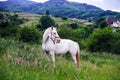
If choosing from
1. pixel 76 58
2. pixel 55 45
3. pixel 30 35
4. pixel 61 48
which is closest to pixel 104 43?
pixel 30 35

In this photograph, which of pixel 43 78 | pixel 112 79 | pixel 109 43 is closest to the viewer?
pixel 43 78

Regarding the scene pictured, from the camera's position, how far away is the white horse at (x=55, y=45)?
36.1 ft

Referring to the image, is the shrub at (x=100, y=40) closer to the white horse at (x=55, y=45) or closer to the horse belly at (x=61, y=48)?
the white horse at (x=55, y=45)

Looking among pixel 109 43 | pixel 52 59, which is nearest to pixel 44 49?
pixel 52 59

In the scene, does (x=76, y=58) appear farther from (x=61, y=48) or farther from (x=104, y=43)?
(x=104, y=43)

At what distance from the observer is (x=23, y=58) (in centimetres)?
810

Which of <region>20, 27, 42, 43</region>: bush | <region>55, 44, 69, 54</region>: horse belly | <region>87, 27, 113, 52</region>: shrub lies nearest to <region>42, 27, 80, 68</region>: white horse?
<region>55, 44, 69, 54</region>: horse belly

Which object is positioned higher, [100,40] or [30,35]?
[100,40]

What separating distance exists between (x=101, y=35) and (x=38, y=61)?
40.3 m

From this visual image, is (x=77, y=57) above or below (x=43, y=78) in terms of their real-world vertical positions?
below

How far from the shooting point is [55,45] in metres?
11.4

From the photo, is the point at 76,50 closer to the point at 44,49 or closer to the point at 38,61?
the point at 44,49

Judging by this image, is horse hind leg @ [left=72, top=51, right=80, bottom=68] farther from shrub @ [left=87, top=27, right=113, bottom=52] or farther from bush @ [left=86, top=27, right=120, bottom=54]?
shrub @ [left=87, top=27, right=113, bottom=52]

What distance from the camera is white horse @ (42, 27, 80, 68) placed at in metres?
11.0
